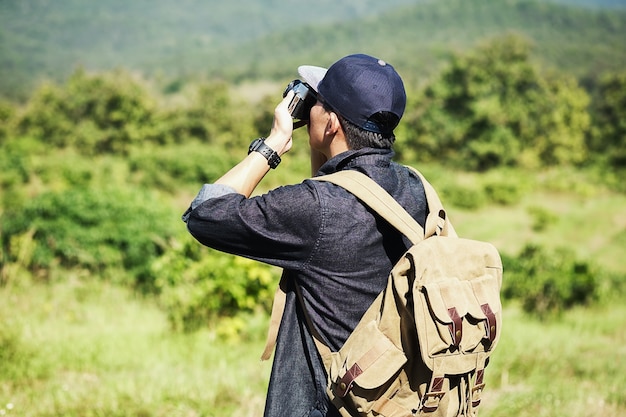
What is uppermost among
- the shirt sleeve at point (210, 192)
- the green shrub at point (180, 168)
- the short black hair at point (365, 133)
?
the green shrub at point (180, 168)

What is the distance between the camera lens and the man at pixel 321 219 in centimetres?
159

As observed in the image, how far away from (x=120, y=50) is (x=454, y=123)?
518 feet

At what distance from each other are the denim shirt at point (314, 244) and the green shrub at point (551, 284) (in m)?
6.55

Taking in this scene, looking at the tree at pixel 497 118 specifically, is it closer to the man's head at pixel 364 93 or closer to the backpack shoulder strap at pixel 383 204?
the man's head at pixel 364 93

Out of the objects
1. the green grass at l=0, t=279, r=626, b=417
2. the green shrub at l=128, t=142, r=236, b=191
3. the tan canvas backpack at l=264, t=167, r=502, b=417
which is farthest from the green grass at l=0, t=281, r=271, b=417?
the green shrub at l=128, t=142, r=236, b=191

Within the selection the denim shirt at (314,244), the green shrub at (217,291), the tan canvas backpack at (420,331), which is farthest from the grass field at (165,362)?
the tan canvas backpack at (420,331)

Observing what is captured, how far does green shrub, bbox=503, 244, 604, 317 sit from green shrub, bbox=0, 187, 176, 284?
4653 millimetres

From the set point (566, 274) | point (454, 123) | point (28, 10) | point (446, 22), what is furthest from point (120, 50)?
point (566, 274)

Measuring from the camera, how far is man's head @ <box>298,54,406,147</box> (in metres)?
1.71

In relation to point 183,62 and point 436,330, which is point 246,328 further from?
point 183,62

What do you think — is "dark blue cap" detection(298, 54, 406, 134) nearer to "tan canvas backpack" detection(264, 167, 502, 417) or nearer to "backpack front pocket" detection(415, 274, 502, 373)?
"tan canvas backpack" detection(264, 167, 502, 417)

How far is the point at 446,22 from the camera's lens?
19225 cm

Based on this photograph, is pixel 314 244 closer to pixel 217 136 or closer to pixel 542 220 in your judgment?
pixel 542 220

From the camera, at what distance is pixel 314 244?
162 centimetres
